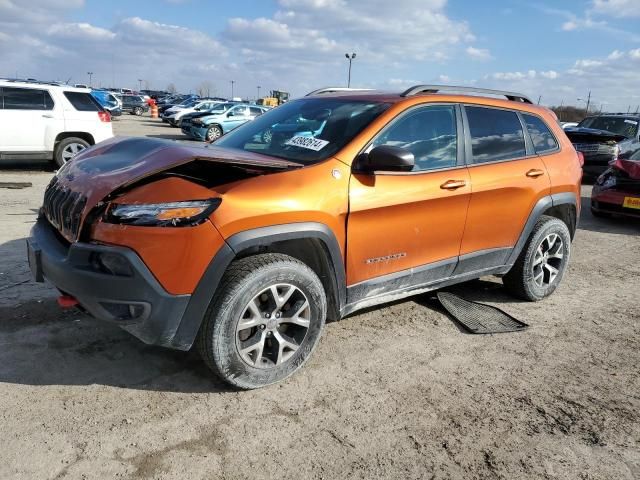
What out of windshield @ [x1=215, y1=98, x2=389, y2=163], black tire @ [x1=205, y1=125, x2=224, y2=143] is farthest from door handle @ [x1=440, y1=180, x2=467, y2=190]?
black tire @ [x1=205, y1=125, x2=224, y2=143]

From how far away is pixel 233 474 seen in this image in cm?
239

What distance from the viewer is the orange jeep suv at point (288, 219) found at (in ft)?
8.80

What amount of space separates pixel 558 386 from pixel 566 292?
83.5 inches

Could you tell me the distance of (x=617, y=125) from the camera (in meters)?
14.1

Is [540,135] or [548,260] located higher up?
[540,135]

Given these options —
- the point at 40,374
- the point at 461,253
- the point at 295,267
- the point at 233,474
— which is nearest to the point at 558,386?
the point at 461,253

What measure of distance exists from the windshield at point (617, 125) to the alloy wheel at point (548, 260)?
10.4 metres

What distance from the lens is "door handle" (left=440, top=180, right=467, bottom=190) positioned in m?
3.76

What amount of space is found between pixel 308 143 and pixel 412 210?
0.85 meters

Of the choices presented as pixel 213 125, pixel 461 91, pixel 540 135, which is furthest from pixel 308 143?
pixel 213 125

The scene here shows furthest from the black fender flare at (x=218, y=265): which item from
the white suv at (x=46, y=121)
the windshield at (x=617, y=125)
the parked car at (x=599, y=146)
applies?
the windshield at (x=617, y=125)

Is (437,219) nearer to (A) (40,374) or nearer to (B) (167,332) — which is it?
(B) (167,332)

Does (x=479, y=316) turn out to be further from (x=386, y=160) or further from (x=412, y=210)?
(x=386, y=160)

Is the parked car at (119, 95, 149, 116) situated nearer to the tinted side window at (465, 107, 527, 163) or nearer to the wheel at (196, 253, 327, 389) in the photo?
the tinted side window at (465, 107, 527, 163)
